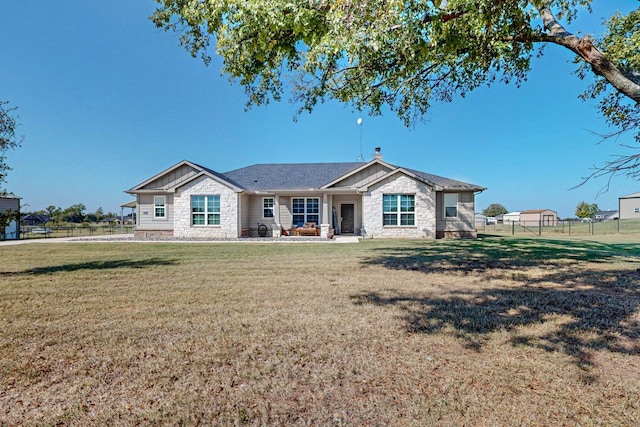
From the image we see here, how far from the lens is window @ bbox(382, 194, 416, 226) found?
18075mm

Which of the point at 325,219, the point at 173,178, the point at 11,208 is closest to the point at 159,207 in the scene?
the point at 173,178

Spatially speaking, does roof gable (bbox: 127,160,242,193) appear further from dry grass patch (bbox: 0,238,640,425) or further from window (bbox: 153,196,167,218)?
dry grass patch (bbox: 0,238,640,425)

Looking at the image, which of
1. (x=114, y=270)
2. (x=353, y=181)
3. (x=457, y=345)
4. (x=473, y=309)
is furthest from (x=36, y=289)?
(x=353, y=181)

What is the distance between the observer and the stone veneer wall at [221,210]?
18.8 metres

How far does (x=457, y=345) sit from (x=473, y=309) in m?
1.47

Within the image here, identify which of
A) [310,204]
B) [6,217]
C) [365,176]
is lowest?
[6,217]

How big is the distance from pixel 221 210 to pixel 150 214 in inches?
219

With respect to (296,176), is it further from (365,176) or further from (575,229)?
(575,229)

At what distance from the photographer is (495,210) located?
97.0 metres

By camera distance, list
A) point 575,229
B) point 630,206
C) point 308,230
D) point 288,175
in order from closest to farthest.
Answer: point 308,230, point 288,175, point 575,229, point 630,206

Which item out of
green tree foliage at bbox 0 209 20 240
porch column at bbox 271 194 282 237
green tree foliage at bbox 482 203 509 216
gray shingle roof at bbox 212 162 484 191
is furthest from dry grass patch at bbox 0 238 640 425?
green tree foliage at bbox 482 203 509 216

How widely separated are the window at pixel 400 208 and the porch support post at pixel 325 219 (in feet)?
11.1

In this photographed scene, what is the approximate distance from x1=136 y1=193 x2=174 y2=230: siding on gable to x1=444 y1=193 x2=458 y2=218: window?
57.3 ft

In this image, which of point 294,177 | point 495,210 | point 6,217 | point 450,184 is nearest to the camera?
point 6,217
